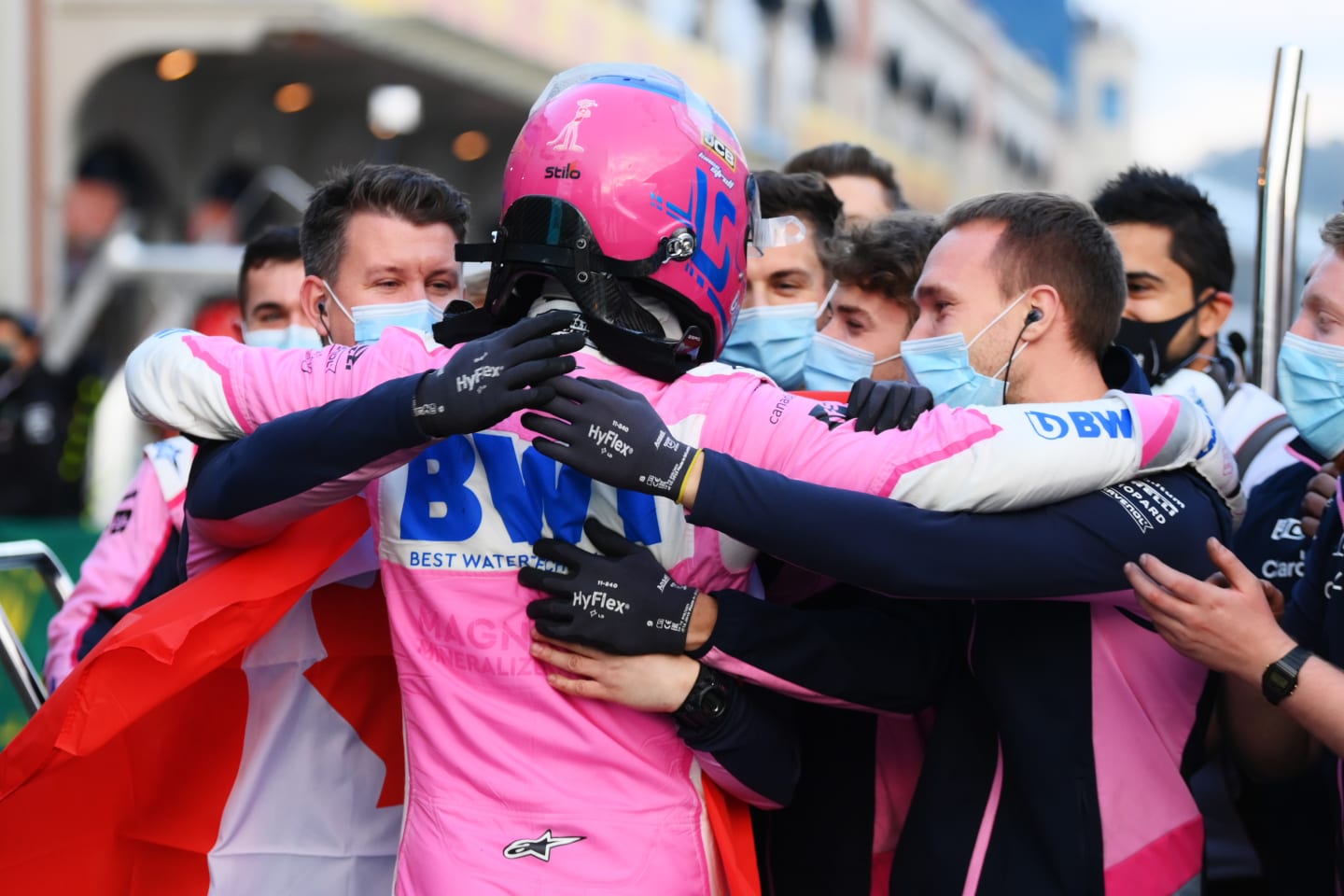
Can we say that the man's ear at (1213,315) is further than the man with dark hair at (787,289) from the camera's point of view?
Yes

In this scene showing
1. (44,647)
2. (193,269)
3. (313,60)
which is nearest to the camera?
(44,647)

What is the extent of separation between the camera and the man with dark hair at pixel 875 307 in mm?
3809

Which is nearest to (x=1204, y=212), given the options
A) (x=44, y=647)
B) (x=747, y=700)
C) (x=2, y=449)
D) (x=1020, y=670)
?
(x=1020, y=670)

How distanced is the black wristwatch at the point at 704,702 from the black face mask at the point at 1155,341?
2301 millimetres

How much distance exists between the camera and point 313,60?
16406 mm

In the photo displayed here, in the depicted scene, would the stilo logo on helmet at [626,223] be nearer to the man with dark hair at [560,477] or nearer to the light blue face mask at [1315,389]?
the man with dark hair at [560,477]

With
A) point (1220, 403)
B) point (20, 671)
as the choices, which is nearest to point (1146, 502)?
point (1220, 403)

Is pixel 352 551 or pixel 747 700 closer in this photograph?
pixel 747 700

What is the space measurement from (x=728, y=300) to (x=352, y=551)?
94 centimetres

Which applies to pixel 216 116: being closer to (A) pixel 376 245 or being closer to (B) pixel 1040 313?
(A) pixel 376 245

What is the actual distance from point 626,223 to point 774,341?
1486 millimetres

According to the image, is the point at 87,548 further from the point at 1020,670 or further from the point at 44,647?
the point at 1020,670

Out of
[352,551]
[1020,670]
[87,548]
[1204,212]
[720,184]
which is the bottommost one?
[87,548]

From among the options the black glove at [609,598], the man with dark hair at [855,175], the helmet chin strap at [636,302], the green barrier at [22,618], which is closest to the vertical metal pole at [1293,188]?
the man with dark hair at [855,175]
